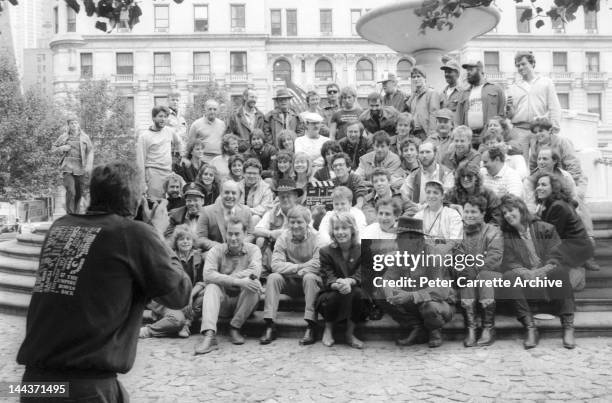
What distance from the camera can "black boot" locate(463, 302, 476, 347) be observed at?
5781 millimetres

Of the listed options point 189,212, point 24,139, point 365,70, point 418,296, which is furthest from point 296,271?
point 365,70

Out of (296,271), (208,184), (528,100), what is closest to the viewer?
(296,271)

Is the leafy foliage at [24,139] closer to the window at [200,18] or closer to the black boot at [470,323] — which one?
the window at [200,18]

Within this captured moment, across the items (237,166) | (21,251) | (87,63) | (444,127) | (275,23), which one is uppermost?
(275,23)

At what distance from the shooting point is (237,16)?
4706 centimetres

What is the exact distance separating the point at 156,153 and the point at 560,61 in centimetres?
4618

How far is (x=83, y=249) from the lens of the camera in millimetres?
2654

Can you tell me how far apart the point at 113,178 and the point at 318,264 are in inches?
153

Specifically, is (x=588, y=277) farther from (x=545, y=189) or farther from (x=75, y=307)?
(x=75, y=307)

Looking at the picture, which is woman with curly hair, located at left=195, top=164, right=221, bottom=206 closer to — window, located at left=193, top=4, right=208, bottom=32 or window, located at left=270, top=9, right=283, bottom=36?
window, located at left=193, top=4, right=208, bottom=32

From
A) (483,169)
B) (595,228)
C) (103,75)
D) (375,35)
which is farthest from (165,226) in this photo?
(103,75)

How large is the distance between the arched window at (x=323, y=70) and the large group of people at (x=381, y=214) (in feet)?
129

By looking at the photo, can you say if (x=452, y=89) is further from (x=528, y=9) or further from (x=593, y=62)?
(x=593, y=62)

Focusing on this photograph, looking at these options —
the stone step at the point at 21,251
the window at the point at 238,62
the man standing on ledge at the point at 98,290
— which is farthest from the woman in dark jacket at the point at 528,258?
the window at the point at 238,62
